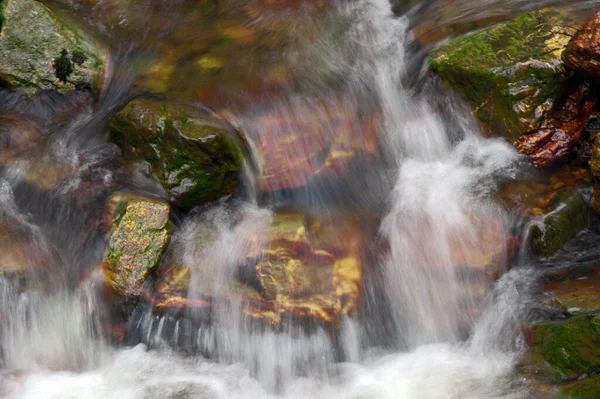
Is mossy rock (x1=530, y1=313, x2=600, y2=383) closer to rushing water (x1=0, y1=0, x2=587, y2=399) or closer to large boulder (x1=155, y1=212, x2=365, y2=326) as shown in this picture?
rushing water (x1=0, y1=0, x2=587, y2=399)

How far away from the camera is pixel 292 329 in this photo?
5.46 m

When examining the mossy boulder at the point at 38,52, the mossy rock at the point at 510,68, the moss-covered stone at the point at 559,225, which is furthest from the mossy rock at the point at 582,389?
the mossy boulder at the point at 38,52

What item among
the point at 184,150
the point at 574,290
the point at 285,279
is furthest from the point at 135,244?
the point at 574,290

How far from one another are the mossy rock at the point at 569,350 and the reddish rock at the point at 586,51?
267 cm

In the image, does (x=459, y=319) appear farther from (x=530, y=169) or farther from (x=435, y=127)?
(x=435, y=127)

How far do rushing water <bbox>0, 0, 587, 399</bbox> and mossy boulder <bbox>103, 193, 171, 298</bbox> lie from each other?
26 centimetres

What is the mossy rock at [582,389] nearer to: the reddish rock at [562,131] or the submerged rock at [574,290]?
the submerged rock at [574,290]

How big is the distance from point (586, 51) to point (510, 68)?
0.78 metres

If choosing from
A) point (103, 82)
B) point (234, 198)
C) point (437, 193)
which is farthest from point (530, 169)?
point (103, 82)

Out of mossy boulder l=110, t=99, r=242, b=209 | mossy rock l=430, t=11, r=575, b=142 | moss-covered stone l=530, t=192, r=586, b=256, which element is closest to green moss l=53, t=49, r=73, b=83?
mossy boulder l=110, t=99, r=242, b=209

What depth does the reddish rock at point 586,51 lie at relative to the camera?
5.29m

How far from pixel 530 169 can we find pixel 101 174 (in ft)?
17.2

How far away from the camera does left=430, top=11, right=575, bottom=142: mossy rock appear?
579 centimetres

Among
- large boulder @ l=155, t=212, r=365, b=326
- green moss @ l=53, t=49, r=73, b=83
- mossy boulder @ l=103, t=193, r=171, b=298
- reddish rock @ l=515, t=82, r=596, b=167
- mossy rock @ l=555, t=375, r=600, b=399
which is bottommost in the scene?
mossy rock @ l=555, t=375, r=600, b=399
